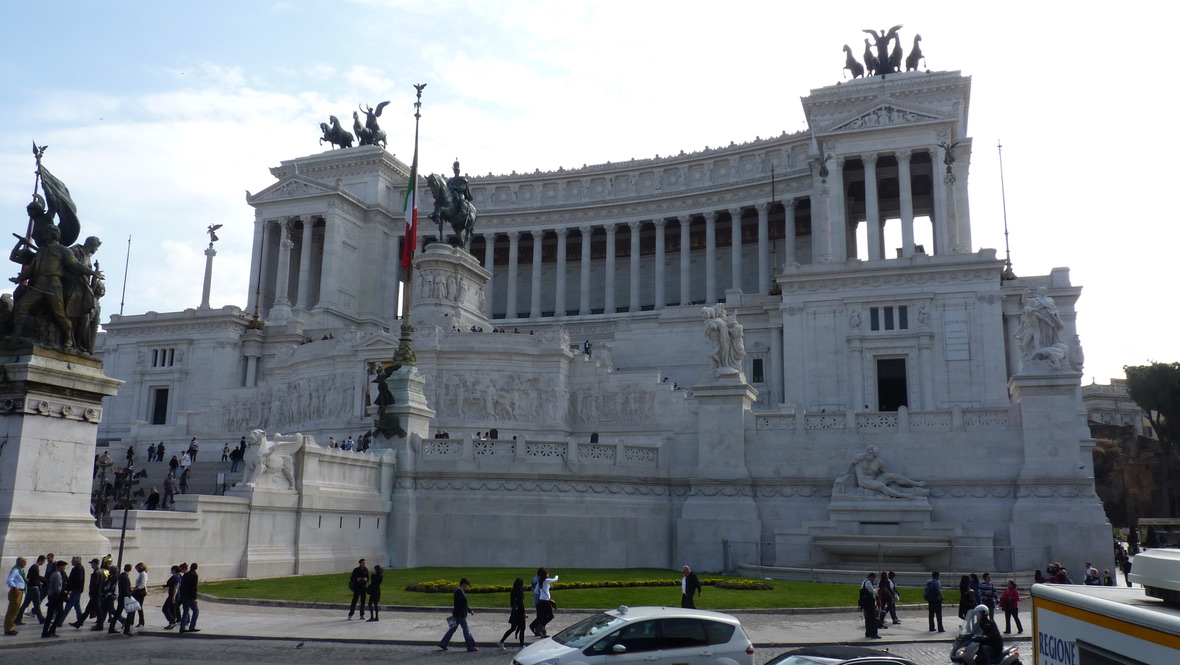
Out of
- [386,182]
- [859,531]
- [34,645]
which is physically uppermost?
[386,182]

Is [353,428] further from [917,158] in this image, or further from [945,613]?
[917,158]

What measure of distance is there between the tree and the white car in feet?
257

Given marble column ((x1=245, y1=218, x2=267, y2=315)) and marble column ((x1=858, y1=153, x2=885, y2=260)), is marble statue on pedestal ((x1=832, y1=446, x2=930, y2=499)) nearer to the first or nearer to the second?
marble column ((x1=858, y1=153, x2=885, y2=260))

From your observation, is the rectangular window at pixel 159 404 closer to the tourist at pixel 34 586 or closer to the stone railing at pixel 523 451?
the stone railing at pixel 523 451

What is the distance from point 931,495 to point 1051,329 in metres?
7.32

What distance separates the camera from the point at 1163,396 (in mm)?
82188

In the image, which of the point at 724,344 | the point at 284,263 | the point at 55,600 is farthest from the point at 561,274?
the point at 55,600

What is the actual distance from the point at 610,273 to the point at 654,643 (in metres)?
77.9

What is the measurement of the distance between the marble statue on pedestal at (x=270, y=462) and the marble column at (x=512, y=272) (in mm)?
63375

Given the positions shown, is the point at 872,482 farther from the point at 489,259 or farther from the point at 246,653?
the point at 489,259

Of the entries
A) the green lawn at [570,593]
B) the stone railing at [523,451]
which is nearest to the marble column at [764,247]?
the stone railing at [523,451]

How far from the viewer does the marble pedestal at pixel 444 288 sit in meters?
61.9

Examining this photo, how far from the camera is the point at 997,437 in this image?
3441 cm

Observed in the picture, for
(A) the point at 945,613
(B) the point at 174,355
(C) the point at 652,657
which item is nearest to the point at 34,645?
(C) the point at 652,657
